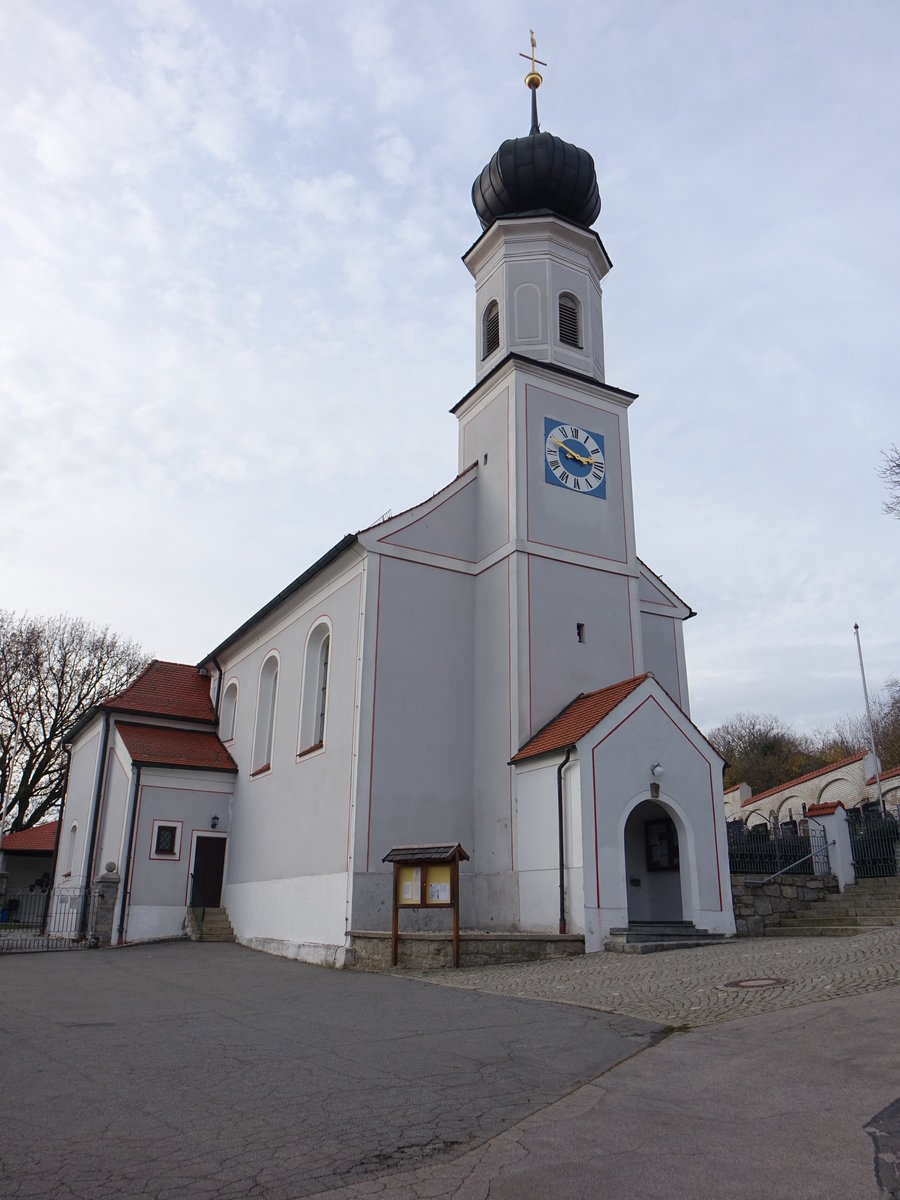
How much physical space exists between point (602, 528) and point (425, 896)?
9737 millimetres

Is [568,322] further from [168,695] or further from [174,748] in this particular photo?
[168,695]

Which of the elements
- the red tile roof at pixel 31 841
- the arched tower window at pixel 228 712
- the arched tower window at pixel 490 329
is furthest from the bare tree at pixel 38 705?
the arched tower window at pixel 490 329

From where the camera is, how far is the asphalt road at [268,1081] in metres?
4.71

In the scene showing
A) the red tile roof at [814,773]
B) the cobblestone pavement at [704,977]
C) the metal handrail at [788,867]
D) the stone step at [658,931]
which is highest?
the red tile roof at [814,773]

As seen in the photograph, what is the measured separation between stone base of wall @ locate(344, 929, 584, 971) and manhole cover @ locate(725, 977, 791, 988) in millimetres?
4424

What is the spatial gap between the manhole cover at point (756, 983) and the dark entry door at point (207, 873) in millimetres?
16100

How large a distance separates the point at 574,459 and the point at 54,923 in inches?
740

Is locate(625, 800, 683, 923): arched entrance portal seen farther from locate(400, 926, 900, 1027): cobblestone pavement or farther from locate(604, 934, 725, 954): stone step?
locate(400, 926, 900, 1027): cobblestone pavement

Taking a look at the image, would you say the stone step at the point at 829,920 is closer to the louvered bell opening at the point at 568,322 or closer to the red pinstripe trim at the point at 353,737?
the red pinstripe trim at the point at 353,737

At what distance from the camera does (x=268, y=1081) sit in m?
6.57

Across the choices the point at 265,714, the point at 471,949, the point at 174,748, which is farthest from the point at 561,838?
the point at 174,748

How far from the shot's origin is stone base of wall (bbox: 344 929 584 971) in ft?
45.7

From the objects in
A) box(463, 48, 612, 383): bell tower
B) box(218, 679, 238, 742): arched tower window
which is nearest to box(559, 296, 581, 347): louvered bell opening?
box(463, 48, 612, 383): bell tower

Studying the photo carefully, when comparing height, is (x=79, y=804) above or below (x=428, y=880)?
above
